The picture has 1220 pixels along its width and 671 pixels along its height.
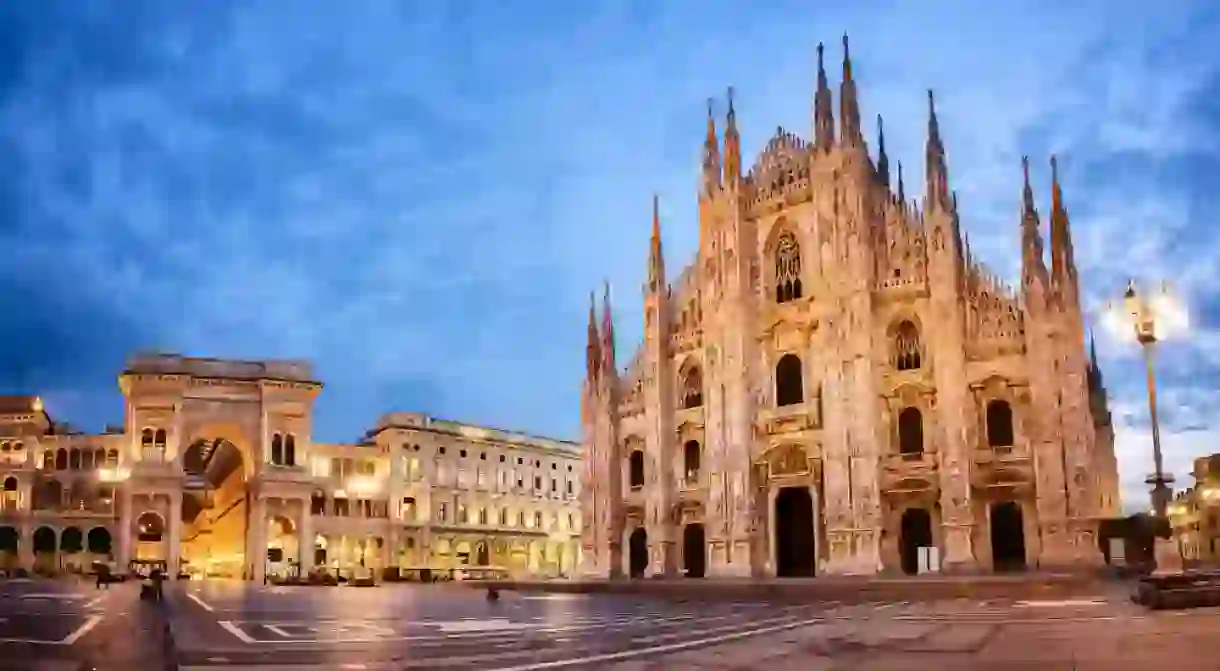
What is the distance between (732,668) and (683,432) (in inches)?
1705

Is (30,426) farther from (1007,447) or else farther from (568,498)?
(1007,447)

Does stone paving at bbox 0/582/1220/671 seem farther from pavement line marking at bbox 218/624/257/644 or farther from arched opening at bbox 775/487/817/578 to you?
arched opening at bbox 775/487/817/578

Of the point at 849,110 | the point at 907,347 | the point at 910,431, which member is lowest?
the point at 910,431

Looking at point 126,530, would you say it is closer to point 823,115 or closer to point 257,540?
point 257,540

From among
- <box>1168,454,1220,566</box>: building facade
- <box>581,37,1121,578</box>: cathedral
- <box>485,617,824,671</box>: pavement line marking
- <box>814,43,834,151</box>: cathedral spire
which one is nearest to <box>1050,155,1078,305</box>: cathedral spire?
<box>581,37,1121,578</box>: cathedral

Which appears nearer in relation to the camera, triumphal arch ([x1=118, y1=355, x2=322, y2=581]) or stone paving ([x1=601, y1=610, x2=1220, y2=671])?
stone paving ([x1=601, y1=610, x2=1220, y2=671])

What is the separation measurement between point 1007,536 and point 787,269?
53.0 ft

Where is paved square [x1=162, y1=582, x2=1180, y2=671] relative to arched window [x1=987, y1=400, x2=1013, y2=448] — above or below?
below

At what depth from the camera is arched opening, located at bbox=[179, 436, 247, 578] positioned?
77625 millimetres

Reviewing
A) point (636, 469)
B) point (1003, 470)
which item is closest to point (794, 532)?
point (636, 469)

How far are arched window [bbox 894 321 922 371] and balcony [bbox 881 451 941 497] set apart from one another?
3963 mm

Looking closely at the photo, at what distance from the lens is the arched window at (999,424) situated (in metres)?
43.3

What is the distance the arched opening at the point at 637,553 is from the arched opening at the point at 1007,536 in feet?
58.5

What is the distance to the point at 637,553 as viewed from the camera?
179ft
